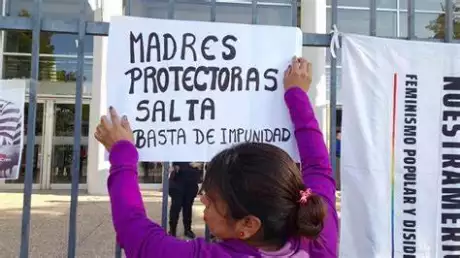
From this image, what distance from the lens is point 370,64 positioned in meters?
2.67

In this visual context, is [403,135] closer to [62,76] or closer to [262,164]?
[262,164]

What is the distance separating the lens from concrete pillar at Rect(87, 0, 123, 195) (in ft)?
39.1

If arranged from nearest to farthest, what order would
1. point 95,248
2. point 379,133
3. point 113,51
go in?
1. point 113,51
2. point 379,133
3. point 95,248

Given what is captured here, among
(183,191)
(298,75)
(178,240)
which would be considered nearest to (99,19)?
(183,191)

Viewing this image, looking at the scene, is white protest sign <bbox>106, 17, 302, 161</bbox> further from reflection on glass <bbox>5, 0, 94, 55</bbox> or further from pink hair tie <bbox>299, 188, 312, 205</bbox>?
reflection on glass <bbox>5, 0, 94, 55</bbox>

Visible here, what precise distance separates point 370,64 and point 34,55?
1.61m

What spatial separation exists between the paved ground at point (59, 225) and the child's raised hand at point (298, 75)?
4.42 m

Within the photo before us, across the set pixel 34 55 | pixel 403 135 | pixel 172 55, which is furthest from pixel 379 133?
pixel 34 55

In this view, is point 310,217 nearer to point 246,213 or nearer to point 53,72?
point 246,213

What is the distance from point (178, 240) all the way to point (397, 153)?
1.46 m

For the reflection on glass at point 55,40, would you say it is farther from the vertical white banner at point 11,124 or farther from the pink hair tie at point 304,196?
the pink hair tie at point 304,196

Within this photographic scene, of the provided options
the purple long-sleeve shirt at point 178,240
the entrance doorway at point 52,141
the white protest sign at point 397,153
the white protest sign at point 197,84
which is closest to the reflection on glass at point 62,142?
the entrance doorway at point 52,141

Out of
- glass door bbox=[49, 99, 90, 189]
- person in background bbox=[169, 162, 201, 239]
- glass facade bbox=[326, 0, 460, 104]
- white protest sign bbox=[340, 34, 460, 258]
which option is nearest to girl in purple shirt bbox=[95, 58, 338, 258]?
white protest sign bbox=[340, 34, 460, 258]

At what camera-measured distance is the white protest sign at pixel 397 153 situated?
265 cm
